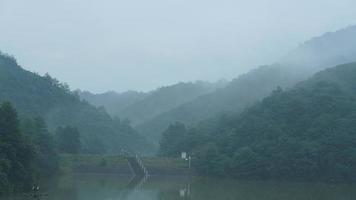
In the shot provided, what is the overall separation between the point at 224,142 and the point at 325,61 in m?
64.6

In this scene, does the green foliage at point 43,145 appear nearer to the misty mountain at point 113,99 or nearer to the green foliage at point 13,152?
the green foliage at point 13,152

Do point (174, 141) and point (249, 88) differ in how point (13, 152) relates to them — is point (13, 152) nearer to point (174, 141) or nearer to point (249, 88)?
point (174, 141)

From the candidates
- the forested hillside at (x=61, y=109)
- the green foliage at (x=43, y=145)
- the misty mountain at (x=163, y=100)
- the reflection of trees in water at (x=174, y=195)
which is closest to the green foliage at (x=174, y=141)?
the forested hillside at (x=61, y=109)

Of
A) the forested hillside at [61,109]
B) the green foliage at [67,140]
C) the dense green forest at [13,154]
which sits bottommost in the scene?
the dense green forest at [13,154]

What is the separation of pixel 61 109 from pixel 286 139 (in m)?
37.4

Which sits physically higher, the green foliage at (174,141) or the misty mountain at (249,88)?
the misty mountain at (249,88)

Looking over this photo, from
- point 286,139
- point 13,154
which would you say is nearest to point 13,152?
point 13,154

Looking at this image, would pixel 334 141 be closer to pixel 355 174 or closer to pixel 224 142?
pixel 355 174

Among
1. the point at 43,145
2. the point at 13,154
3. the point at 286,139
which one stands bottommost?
the point at 13,154

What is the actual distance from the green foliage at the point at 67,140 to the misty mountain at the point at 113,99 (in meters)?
81.7

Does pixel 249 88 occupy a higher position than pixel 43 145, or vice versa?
pixel 249 88

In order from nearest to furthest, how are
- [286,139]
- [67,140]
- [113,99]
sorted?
[286,139]
[67,140]
[113,99]

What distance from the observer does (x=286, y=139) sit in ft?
169

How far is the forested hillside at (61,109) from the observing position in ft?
237
